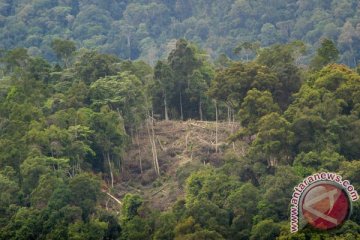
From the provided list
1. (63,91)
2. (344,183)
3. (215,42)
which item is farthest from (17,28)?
(344,183)

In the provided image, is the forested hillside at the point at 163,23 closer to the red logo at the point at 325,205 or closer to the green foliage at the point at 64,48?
the green foliage at the point at 64,48

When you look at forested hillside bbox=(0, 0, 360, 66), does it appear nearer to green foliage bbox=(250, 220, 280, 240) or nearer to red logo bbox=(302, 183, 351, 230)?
green foliage bbox=(250, 220, 280, 240)

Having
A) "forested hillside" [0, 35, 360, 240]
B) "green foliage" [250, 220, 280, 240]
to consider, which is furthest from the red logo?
"green foliage" [250, 220, 280, 240]

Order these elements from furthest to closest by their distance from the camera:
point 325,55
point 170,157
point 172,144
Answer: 1. point 325,55
2. point 172,144
3. point 170,157

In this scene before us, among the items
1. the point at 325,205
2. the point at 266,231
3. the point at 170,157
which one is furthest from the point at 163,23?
the point at 325,205

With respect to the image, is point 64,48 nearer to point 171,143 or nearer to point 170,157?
point 171,143

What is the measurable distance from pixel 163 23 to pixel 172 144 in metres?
50.8

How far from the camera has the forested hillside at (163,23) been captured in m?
85.6

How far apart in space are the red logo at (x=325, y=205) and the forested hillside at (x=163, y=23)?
49429mm

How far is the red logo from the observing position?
3198 cm

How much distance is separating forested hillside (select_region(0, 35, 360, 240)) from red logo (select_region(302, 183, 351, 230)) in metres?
0.89

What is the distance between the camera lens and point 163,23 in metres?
95.6

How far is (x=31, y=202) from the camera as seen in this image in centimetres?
3981

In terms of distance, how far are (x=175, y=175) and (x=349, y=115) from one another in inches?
275
